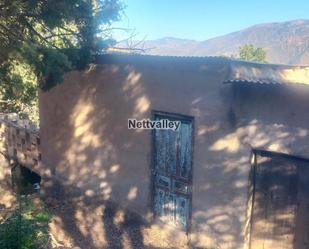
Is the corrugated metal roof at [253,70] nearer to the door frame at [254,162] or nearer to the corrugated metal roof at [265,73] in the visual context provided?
the corrugated metal roof at [265,73]

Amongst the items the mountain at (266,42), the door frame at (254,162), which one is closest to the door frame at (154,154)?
the door frame at (254,162)

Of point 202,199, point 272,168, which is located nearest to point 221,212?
point 202,199

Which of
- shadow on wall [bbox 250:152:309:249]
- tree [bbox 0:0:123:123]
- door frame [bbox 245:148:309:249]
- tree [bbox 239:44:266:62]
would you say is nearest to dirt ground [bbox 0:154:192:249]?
door frame [bbox 245:148:309:249]

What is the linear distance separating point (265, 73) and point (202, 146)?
173 centimetres

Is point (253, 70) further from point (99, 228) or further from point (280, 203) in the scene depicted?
point (99, 228)

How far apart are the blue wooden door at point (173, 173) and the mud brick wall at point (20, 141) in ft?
14.5

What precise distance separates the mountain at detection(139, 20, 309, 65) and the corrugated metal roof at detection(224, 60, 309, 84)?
60534 millimetres

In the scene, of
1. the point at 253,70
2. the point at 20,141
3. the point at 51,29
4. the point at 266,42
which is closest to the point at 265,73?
the point at 253,70

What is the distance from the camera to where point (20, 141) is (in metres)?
11.3

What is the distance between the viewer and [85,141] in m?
9.14

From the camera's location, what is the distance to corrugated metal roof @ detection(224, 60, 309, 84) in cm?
593

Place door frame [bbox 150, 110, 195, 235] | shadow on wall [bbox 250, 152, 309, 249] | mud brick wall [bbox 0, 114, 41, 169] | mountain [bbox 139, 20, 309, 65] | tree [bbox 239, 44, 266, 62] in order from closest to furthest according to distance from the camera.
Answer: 1. shadow on wall [bbox 250, 152, 309, 249]
2. door frame [bbox 150, 110, 195, 235]
3. mud brick wall [bbox 0, 114, 41, 169]
4. tree [bbox 239, 44, 266, 62]
5. mountain [bbox 139, 20, 309, 65]

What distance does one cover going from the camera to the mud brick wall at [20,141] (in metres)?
10.8

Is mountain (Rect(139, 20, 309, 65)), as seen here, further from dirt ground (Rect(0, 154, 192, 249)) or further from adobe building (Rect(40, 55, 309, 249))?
dirt ground (Rect(0, 154, 192, 249))
